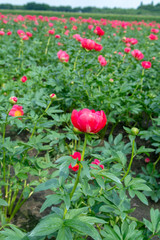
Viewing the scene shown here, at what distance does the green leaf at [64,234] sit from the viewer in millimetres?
692

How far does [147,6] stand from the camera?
33.2 meters

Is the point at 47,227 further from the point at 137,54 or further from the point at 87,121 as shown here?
the point at 137,54

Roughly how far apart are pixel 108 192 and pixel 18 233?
1.34ft

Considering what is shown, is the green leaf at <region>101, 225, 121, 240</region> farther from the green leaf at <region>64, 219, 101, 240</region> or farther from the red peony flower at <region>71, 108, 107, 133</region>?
the red peony flower at <region>71, 108, 107, 133</region>

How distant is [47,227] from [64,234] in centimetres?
6

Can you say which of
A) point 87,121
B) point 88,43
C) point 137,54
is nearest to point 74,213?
point 87,121

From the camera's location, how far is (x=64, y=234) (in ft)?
2.31

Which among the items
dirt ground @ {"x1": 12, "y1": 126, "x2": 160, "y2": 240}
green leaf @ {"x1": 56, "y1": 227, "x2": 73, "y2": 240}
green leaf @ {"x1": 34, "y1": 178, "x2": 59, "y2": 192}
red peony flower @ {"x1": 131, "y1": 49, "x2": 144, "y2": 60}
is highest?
red peony flower @ {"x1": 131, "y1": 49, "x2": 144, "y2": 60}

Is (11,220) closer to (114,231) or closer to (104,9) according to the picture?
(114,231)

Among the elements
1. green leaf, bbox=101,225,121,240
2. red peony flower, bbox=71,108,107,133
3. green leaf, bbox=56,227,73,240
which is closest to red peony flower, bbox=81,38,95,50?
red peony flower, bbox=71,108,107,133

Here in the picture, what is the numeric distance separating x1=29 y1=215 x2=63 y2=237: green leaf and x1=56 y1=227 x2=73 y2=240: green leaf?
16mm

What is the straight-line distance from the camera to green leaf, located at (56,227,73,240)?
0.69 metres

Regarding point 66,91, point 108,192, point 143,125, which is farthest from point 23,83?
point 108,192

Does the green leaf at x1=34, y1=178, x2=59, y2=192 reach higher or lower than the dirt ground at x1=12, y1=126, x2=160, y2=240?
higher
